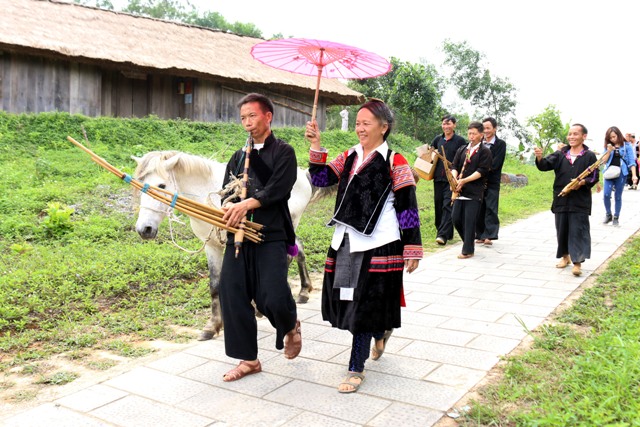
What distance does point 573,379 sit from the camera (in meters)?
3.48

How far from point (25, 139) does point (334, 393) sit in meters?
11.5

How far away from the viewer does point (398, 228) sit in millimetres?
3789

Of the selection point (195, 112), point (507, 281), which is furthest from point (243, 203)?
point (195, 112)

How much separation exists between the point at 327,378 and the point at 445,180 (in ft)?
19.0

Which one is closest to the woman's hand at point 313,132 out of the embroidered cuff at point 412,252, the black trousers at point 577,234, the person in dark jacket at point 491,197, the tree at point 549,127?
the embroidered cuff at point 412,252

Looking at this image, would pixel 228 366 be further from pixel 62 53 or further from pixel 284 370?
pixel 62 53

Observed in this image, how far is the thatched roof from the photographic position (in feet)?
49.8

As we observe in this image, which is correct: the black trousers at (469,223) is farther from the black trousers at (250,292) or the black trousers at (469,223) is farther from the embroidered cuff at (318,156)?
the black trousers at (250,292)

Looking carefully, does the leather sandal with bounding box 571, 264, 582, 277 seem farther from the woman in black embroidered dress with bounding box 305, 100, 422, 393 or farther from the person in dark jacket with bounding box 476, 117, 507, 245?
the woman in black embroidered dress with bounding box 305, 100, 422, 393

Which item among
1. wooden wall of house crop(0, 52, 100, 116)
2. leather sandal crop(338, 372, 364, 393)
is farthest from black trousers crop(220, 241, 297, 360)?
wooden wall of house crop(0, 52, 100, 116)

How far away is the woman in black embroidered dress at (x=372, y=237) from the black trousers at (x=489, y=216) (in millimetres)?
5515

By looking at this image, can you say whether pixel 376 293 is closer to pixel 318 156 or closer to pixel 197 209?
pixel 318 156

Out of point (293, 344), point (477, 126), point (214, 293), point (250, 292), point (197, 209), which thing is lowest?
point (293, 344)

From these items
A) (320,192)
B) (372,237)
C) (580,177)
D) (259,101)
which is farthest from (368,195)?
(580,177)
